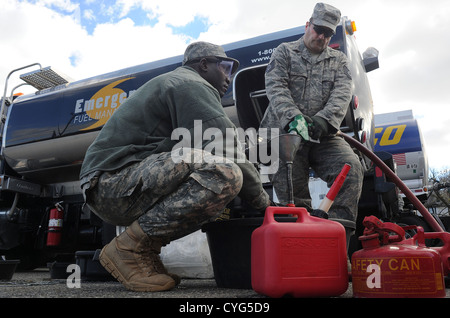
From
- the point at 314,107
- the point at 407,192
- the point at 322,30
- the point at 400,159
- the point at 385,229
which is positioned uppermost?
the point at 322,30

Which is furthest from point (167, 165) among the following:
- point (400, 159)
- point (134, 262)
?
point (400, 159)

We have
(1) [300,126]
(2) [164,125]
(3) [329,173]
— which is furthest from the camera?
(3) [329,173]

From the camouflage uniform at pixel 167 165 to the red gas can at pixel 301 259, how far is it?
35 centimetres

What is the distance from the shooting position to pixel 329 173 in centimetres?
243

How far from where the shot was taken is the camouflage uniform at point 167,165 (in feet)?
5.91

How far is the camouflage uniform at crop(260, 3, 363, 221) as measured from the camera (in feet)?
7.61

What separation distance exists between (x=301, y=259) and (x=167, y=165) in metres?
0.69

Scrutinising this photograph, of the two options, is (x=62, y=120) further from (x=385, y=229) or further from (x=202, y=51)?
(x=385, y=229)

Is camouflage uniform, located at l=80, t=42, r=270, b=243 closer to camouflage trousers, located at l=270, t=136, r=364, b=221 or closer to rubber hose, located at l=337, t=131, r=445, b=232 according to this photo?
camouflage trousers, located at l=270, t=136, r=364, b=221

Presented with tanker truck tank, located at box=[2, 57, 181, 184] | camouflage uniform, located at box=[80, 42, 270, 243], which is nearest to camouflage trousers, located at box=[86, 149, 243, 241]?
camouflage uniform, located at box=[80, 42, 270, 243]

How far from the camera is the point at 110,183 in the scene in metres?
1.88

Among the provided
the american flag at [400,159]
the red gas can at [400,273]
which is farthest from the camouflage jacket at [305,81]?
the american flag at [400,159]

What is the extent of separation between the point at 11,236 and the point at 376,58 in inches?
170
